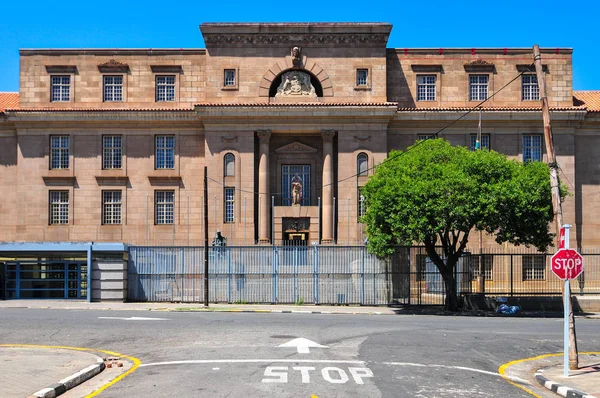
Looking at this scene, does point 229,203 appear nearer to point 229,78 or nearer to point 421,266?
point 229,78

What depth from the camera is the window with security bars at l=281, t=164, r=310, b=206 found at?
51.9 metres

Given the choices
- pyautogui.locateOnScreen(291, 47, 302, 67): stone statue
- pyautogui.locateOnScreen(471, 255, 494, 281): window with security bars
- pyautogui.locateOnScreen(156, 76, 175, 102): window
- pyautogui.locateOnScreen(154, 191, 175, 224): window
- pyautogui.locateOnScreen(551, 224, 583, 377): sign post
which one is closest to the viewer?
pyautogui.locateOnScreen(551, 224, 583, 377): sign post

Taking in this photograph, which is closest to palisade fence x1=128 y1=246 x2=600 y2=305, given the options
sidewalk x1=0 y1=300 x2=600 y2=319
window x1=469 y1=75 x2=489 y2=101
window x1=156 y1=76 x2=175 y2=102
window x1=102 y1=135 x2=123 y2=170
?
sidewalk x1=0 y1=300 x2=600 y2=319

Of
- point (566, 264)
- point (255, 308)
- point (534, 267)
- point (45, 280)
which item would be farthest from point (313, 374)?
point (534, 267)

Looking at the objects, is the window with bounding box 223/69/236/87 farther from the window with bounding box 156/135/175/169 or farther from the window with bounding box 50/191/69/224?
the window with bounding box 50/191/69/224

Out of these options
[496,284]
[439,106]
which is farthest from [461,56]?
[496,284]

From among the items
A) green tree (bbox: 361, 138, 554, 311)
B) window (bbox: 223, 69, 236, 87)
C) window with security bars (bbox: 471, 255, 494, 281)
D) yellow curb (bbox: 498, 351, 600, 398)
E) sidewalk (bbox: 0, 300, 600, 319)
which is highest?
window (bbox: 223, 69, 236, 87)

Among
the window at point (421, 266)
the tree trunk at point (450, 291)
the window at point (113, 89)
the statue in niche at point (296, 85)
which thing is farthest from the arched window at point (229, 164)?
the tree trunk at point (450, 291)

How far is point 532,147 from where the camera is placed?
2039 inches

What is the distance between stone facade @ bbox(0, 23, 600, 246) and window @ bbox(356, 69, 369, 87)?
10 cm

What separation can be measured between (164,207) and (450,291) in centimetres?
2368

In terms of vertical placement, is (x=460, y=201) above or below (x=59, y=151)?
below

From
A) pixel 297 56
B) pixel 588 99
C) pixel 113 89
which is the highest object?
pixel 297 56

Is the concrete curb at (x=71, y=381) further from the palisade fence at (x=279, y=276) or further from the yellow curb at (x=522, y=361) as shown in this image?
the palisade fence at (x=279, y=276)
